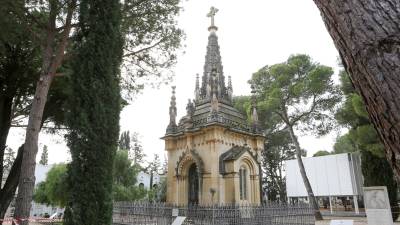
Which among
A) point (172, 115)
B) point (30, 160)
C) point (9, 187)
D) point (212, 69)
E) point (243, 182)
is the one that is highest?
point (212, 69)

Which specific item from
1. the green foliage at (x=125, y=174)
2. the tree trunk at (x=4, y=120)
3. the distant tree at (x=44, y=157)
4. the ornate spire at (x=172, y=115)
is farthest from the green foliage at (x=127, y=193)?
the distant tree at (x=44, y=157)

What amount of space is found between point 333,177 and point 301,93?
7777 mm

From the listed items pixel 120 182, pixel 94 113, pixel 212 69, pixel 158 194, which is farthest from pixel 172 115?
pixel 158 194

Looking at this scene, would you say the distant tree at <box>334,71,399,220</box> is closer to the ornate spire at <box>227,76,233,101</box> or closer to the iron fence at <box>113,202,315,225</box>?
the ornate spire at <box>227,76,233,101</box>

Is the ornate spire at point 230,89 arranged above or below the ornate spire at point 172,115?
above

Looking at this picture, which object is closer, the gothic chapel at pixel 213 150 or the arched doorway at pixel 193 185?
the gothic chapel at pixel 213 150

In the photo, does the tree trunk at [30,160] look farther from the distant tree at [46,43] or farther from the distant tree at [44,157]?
the distant tree at [44,157]

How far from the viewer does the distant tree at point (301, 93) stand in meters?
24.8

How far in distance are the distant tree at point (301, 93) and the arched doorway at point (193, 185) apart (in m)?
11.3

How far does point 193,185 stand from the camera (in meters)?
16.6

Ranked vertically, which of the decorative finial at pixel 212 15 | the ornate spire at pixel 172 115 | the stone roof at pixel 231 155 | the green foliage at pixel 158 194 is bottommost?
the green foliage at pixel 158 194

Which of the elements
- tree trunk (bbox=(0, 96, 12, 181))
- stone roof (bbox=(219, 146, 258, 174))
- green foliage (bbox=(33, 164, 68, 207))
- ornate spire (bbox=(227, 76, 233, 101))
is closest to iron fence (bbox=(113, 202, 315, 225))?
stone roof (bbox=(219, 146, 258, 174))

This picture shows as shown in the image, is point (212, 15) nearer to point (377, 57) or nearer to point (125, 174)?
point (125, 174)

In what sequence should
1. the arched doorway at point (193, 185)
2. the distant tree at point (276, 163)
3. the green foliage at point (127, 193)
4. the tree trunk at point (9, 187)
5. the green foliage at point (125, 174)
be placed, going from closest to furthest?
1. the tree trunk at point (9, 187)
2. the arched doorway at point (193, 185)
3. the green foliage at point (127, 193)
4. the green foliage at point (125, 174)
5. the distant tree at point (276, 163)
